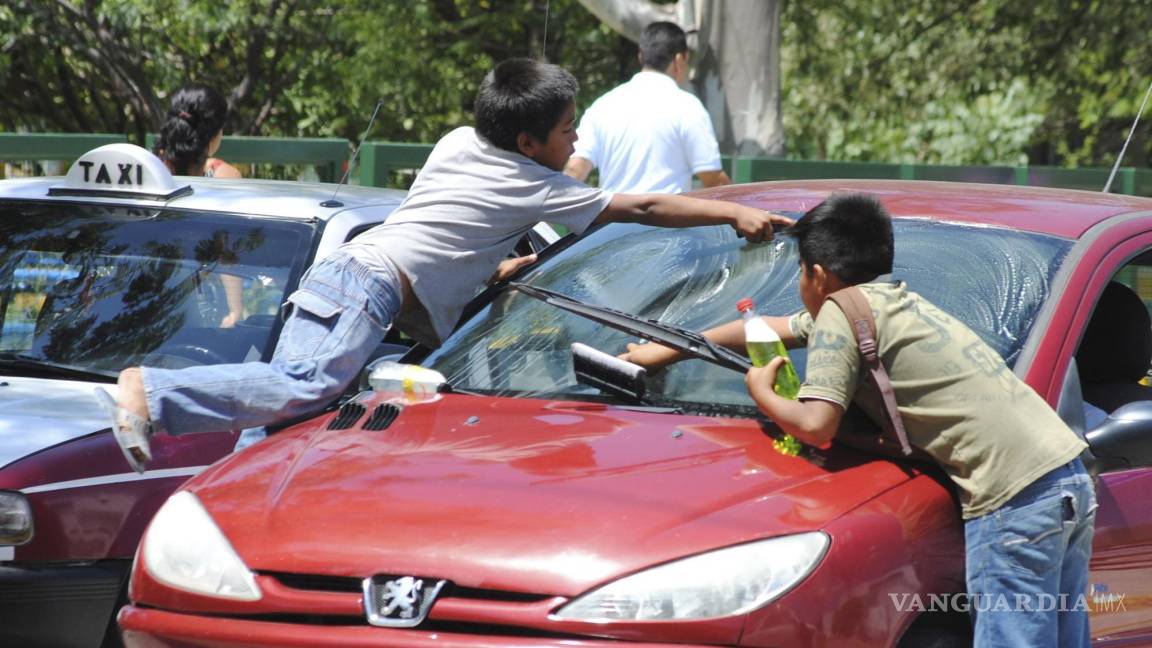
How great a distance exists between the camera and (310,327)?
13.7 feet

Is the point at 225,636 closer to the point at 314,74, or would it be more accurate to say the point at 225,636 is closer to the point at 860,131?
the point at 314,74

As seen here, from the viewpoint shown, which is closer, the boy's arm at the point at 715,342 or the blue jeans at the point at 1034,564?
the blue jeans at the point at 1034,564

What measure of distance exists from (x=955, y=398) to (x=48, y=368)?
2.73 metres

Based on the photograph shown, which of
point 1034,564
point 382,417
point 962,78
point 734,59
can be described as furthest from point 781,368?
point 962,78

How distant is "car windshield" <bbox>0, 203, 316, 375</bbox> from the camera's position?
481 centimetres

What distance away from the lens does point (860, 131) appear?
84.0ft

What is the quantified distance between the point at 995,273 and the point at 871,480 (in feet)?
2.86

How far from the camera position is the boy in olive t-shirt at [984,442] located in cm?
323

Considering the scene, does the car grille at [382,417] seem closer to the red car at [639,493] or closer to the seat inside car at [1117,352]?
the red car at [639,493]

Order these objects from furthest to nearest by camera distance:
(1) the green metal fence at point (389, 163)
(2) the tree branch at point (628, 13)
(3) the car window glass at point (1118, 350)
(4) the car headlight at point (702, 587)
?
(2) the tree branch at point (628, 13)
(1) the green metal fence at point (389, 163)
(3) the car window glass at point (1118, 350)
(4) the car headlight at point (702, 587)

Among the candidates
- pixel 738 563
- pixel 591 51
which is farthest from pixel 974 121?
pixel 738 563

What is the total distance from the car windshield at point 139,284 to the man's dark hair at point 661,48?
317cm

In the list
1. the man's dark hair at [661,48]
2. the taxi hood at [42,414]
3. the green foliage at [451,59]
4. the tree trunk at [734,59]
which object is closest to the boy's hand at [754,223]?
the taxi hood at [42,414]

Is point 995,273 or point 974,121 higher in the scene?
point 995,273
